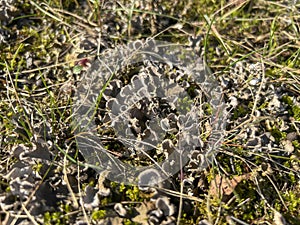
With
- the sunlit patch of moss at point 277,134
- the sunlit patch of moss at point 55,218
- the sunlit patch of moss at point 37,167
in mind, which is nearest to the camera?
the sunlit patch of moss at point 55,218

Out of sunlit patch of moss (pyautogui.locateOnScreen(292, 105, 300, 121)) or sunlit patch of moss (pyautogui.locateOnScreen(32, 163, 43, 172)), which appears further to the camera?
sunlit patch of moss (pyautogui.locateOnScreen(292, 105, 300, 121))

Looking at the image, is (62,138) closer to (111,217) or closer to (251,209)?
(111,217)

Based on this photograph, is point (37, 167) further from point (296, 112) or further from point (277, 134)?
point (296, 112)

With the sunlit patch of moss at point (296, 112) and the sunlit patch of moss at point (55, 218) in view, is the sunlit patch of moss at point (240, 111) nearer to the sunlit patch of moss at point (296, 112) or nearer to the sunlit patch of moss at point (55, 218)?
the sunlit patch of moss at point (296, 112)

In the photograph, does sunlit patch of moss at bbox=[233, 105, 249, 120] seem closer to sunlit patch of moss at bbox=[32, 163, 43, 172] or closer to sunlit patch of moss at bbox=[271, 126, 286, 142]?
sunlit patch of moss at bbox=[271, 126, 286, 142]

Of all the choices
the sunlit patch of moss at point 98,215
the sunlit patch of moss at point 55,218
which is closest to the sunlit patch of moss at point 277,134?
the sunlit patch of moss at point 98,215

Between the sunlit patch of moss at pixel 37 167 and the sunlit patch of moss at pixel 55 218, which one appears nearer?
the sunlit patch of moss at pixel 55 218

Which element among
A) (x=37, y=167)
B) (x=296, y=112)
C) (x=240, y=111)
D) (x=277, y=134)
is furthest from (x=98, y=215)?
(x=296, y=112)

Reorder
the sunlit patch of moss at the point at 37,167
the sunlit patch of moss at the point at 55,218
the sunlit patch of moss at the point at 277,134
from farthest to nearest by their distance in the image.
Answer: the sunlit patch of moss at the point at 277,134 < the sunlit patch of moss at the point at 37,167 < the sunlit patch of moss at the point at 55,218

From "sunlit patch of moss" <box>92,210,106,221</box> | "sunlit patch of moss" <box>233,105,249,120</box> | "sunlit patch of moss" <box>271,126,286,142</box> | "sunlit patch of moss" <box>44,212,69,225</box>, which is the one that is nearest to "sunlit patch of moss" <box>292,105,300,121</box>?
"sunlit patch of moss" <box>271,126,286,142</box>

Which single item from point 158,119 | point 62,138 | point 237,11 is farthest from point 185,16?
point 62,138

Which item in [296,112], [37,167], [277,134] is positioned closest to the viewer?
[37,167]
